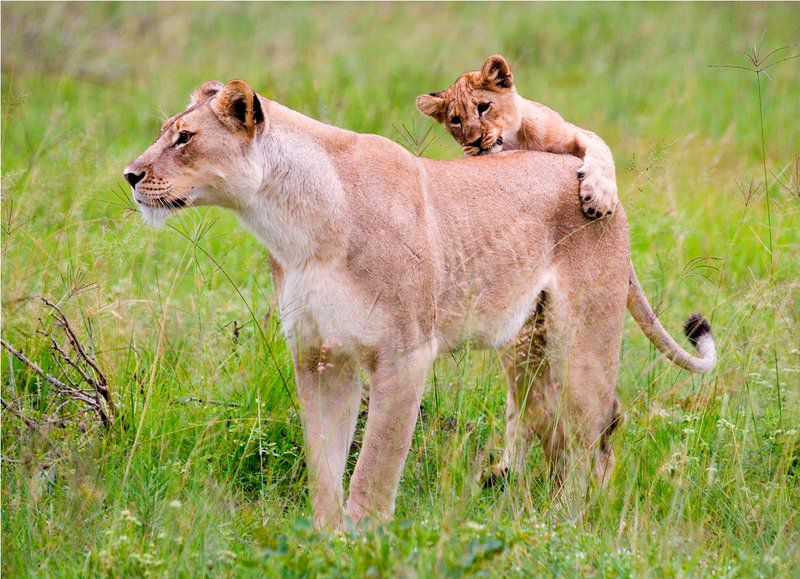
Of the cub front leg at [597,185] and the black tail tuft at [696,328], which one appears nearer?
the cub front leg at [597,185]

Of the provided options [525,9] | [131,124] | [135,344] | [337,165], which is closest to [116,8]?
[131,124]

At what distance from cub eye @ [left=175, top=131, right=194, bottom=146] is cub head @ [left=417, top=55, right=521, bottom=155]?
154 centimetres

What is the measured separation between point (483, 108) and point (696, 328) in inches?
52.2

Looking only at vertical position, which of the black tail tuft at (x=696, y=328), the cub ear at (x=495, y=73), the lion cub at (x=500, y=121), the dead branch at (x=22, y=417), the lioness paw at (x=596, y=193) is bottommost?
the dead branch at (x=22, y=417)

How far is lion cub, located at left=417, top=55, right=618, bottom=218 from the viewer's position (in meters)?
4.79

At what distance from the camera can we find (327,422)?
4.05 meters

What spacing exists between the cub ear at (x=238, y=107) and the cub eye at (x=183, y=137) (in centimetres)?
12

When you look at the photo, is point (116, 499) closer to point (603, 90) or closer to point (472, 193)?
point (472, 193)

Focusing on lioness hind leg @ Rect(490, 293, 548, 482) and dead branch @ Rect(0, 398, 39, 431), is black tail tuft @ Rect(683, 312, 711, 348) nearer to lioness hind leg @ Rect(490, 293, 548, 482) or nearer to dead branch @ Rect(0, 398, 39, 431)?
lioness hind leg @ Rect(490, 293, 548, 482)

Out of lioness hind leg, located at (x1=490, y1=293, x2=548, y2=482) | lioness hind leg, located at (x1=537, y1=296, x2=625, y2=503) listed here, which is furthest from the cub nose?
lioness hind leg, located at (x1=537, y1=296, x2=625, y2=503)

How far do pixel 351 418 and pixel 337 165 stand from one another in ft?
3.06

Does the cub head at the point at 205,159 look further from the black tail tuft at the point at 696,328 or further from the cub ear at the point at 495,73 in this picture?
the black tail tuft at the point at 696,328

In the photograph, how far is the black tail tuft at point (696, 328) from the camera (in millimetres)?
4473

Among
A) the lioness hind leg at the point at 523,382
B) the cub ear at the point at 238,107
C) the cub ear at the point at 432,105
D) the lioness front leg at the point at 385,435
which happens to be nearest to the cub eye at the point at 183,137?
the cub ear at the point at 238,107
